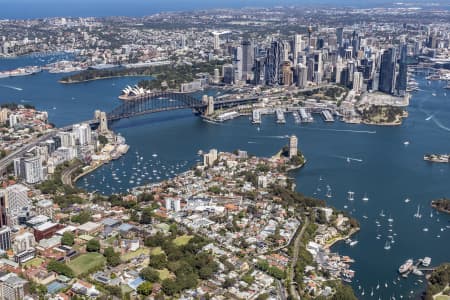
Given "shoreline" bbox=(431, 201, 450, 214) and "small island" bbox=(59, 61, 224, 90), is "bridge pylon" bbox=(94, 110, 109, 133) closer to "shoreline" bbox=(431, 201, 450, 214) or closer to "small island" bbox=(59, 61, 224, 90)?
"small island" bbox=(59, 61, 224, 90)

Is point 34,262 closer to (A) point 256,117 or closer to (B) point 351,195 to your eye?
(B) point 351,195

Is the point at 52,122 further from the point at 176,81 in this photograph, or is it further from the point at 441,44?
the point at 441,44

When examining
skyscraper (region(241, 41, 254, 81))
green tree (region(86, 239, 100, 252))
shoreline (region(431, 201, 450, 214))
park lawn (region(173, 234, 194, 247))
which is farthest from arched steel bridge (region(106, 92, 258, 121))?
shoreline (region(431, 201, 450, 214))

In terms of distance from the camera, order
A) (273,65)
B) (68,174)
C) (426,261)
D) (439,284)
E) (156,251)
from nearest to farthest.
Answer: (439,284), (426,261), (156,251), (68,174), (273,65)

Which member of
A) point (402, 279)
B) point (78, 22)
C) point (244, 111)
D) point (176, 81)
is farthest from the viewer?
point (78, 22)

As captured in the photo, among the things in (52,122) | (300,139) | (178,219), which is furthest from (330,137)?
(52,122)

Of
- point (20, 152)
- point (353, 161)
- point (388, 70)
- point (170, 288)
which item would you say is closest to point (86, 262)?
point (170, 288)
